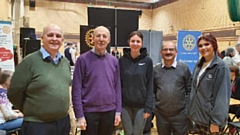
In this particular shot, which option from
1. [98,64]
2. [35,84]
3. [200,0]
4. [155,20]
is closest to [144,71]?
[98,64]

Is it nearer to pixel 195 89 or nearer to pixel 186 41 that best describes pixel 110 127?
pixel 195 89

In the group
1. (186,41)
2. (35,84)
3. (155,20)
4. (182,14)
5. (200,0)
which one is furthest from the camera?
(155,20)

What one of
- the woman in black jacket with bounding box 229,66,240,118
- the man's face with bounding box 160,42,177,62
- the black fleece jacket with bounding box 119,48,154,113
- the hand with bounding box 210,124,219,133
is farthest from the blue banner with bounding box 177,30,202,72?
the hand with bounding box 210,124,219,133

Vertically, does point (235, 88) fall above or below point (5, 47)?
below

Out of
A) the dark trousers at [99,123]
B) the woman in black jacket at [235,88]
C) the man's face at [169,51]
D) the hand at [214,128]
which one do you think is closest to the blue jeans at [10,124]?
the dark trousers at [99,123]

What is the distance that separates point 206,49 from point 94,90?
1008mm

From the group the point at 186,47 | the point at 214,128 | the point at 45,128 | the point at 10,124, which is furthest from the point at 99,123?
the point at 186,47

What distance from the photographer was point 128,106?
7.29 feet

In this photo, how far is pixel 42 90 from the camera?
5.34 ft

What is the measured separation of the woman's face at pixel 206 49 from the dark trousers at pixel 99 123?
0.94m

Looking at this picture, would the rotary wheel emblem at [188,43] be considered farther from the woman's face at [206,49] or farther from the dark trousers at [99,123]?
the dark trousers at [99,123]

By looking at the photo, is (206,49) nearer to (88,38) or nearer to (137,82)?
(137,82)

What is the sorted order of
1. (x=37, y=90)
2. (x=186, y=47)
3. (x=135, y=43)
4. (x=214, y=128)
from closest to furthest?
(x=37, y=90)
(x=214, y=128)
(x=135, y=43)
(x=186, y=47)

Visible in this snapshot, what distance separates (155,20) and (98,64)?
1113 cm
